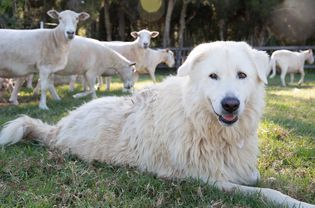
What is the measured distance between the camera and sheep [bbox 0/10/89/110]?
7.88m

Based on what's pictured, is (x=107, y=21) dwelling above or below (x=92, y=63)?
above

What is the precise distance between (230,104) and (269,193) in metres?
0.72

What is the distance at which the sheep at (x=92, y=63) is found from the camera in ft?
31.7

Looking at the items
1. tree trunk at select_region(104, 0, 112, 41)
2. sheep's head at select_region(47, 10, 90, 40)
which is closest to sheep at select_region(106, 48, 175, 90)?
sheep's head at select_region(47, 10, 90, 40)

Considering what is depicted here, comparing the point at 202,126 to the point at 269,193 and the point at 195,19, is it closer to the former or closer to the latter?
the point at 269,193

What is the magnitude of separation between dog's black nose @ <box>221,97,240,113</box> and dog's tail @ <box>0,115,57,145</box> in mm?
2150

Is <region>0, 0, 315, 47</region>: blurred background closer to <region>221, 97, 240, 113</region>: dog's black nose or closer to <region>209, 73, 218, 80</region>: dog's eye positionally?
<region>209, 73, 218, 80</region>: dog's eye

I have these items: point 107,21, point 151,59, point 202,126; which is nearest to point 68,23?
point 151,59

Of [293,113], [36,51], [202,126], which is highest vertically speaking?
[36,51]

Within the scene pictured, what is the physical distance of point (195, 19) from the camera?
26328mm

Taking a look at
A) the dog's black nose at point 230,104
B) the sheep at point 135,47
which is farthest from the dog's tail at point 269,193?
the sheep at point 135,47

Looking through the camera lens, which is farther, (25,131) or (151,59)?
(151,59)

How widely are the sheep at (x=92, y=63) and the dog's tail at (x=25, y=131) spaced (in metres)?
4.87

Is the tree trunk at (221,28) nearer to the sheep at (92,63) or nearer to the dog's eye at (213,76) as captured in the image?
the sheep at (92,63)
